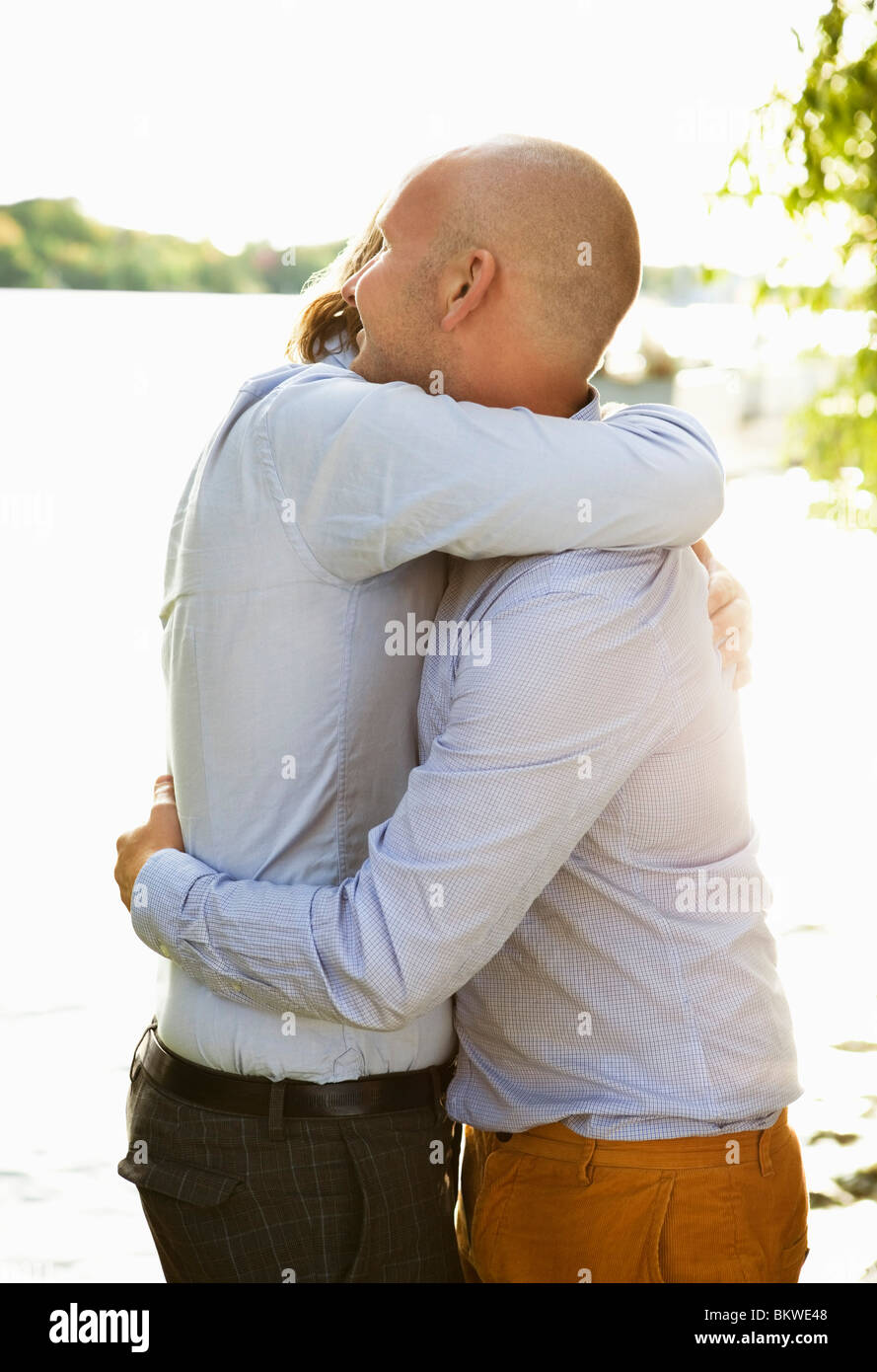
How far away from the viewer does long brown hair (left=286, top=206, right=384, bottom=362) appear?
170cm

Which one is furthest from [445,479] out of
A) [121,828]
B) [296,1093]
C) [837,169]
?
[121,828]

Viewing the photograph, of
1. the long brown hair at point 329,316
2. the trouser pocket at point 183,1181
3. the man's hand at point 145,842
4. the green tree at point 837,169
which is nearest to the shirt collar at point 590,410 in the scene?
the long brown hair at point 329,316

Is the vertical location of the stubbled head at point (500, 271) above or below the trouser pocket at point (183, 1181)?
above

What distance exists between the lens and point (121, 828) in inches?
232

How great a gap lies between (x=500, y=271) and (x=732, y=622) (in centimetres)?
47

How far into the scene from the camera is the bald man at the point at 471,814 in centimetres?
137

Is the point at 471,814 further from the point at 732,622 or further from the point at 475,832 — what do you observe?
the point at 732,622

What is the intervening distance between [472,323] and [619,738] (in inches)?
17.5

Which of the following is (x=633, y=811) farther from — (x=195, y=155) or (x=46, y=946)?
(x=195, y=155)

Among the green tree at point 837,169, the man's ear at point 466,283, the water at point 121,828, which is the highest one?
the green tree at point 837,169

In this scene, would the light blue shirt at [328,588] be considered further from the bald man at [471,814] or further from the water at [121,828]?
the water at [121,828]

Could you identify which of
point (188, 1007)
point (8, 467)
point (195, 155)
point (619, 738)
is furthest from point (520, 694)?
point (8, 467)

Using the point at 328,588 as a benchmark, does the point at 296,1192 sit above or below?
below

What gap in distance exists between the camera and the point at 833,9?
9.73 ft
